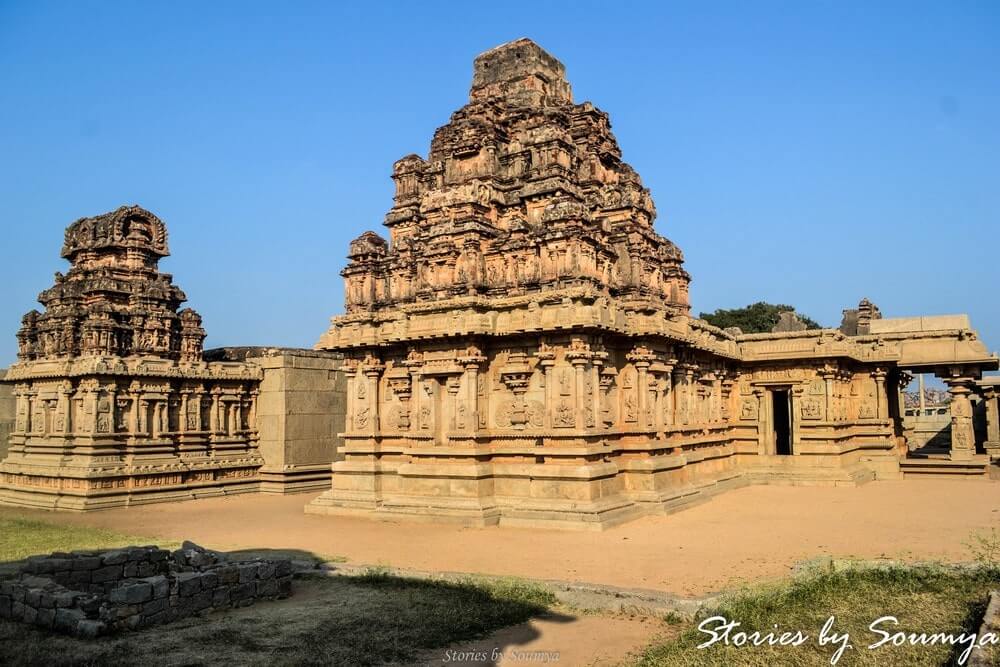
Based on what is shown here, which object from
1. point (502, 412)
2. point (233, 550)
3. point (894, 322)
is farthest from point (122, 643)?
point (894, 322)

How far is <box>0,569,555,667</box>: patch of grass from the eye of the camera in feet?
23.9

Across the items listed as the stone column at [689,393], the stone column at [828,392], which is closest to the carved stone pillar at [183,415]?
the stone column at [689,393]

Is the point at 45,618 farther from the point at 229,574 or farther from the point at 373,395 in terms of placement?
the point at 373,395

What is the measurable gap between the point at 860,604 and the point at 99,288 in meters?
22.5

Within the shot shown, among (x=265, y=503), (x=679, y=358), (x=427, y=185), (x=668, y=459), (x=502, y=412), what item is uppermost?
(x=427, y=185)

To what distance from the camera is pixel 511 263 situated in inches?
698

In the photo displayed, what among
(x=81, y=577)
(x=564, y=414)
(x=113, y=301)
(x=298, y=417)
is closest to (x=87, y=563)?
(x=81, y=577)

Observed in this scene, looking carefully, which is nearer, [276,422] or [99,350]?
[99,350]

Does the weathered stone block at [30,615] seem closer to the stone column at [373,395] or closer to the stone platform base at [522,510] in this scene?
the stone platform base at [522,510]

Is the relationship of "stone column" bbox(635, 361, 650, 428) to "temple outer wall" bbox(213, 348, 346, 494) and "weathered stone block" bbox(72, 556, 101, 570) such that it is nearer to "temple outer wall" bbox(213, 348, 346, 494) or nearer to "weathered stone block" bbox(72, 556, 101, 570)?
"weathered stone block" bbox(72, 556, 101, 570)

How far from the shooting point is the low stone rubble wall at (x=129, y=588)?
8172mm

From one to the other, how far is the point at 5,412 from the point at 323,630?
23315 mm

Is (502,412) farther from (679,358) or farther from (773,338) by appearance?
(773,338)

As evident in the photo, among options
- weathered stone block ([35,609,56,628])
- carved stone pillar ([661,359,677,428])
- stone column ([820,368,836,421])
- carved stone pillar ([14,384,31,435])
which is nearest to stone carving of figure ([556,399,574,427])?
carved stone pillar ([661,359,677,428])
